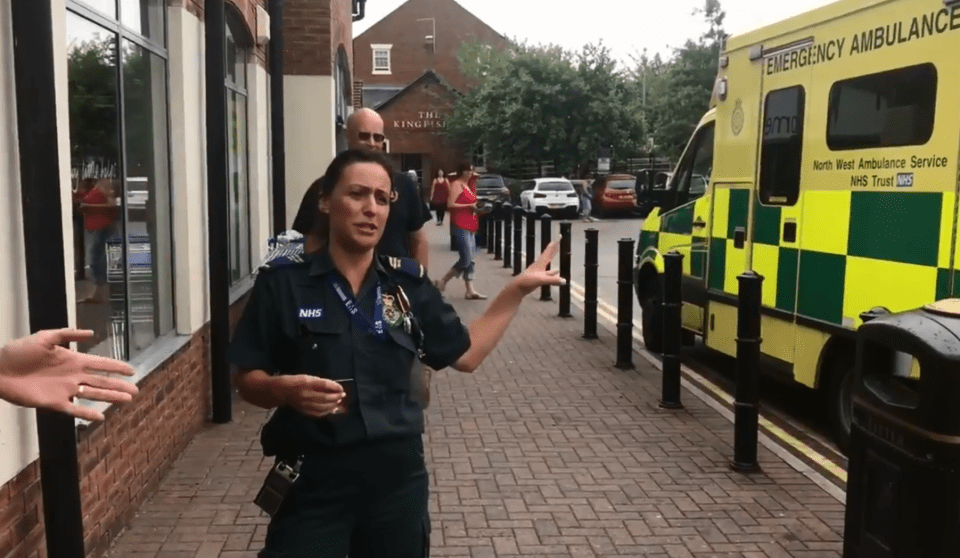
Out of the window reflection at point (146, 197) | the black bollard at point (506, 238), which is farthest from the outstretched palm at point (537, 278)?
the black bollard at point (506, 238)

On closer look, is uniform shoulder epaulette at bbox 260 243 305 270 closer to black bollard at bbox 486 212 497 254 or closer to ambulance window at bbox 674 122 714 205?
ambulance window at bbox 674 122 714 205

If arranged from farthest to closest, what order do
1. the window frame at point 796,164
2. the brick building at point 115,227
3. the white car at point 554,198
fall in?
the white car at point 554,198 → the window frame at point 796,164 → the brick building at point 115,227

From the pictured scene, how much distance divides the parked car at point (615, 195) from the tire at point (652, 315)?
23639 mm

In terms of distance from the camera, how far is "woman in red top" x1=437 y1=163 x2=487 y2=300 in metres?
13.1

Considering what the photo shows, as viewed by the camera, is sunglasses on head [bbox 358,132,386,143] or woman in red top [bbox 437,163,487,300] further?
woman in red top [bbox 437,163,487,300]

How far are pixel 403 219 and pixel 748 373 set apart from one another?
218cm

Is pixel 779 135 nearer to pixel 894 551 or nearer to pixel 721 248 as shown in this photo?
pixel 721 248

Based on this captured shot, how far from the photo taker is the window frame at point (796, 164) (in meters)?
6.55

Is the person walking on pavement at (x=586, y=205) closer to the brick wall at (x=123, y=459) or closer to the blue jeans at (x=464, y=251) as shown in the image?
the blue jeans at (x=464, y=251)

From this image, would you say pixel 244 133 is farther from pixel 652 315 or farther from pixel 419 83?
pixel 419 83

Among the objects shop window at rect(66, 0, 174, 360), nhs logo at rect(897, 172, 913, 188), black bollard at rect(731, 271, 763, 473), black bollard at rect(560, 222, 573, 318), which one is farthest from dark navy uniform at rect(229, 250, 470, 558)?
black bollard at rect(560, 222, 573, 318)

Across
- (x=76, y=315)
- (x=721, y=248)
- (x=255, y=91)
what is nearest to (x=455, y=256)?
(x=255, y=91)

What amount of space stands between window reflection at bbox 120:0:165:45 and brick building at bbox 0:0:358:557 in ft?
0.05

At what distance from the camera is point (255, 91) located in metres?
9.30
